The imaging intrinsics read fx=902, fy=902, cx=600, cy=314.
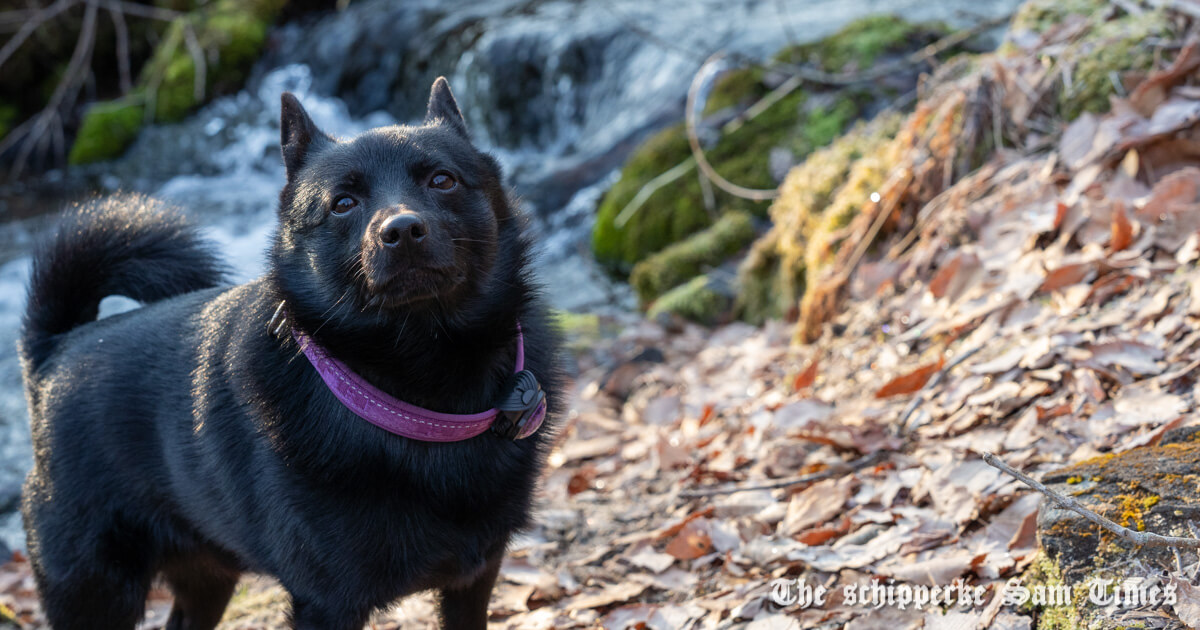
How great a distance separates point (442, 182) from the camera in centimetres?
261

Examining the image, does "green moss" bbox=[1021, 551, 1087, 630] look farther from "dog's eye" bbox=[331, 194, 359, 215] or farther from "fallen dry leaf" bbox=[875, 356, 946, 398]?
"dog's eye" bbox=[331, 194, 359, 215]

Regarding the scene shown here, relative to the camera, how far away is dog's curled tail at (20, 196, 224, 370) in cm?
322

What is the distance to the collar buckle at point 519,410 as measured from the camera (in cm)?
250

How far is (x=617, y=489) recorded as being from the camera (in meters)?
4.06

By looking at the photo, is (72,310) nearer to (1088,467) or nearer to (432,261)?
(432,261)

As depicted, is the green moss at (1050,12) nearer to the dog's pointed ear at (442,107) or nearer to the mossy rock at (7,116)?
the dog's pointed ear at (442,107)

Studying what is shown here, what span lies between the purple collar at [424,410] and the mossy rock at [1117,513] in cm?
133

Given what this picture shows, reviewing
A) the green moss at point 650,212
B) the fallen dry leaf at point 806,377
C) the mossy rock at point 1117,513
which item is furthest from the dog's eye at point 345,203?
the green moss at point 650,212

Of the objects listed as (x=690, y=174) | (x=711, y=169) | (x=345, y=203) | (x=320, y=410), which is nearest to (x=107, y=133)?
(x=690, y=174)

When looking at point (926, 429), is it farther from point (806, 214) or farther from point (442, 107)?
point (806, 214)

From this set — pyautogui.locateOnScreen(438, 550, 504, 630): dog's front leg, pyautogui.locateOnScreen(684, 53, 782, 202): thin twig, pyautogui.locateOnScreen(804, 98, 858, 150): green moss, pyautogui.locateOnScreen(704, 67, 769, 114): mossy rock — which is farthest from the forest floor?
pyautogui.locateOnScreen(704, 67, 769, 114): mossy rock

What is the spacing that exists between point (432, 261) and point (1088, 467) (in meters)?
1.72

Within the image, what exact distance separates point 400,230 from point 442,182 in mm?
428

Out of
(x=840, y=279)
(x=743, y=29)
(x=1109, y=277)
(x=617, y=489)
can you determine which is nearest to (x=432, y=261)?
(x=617, y=489)
